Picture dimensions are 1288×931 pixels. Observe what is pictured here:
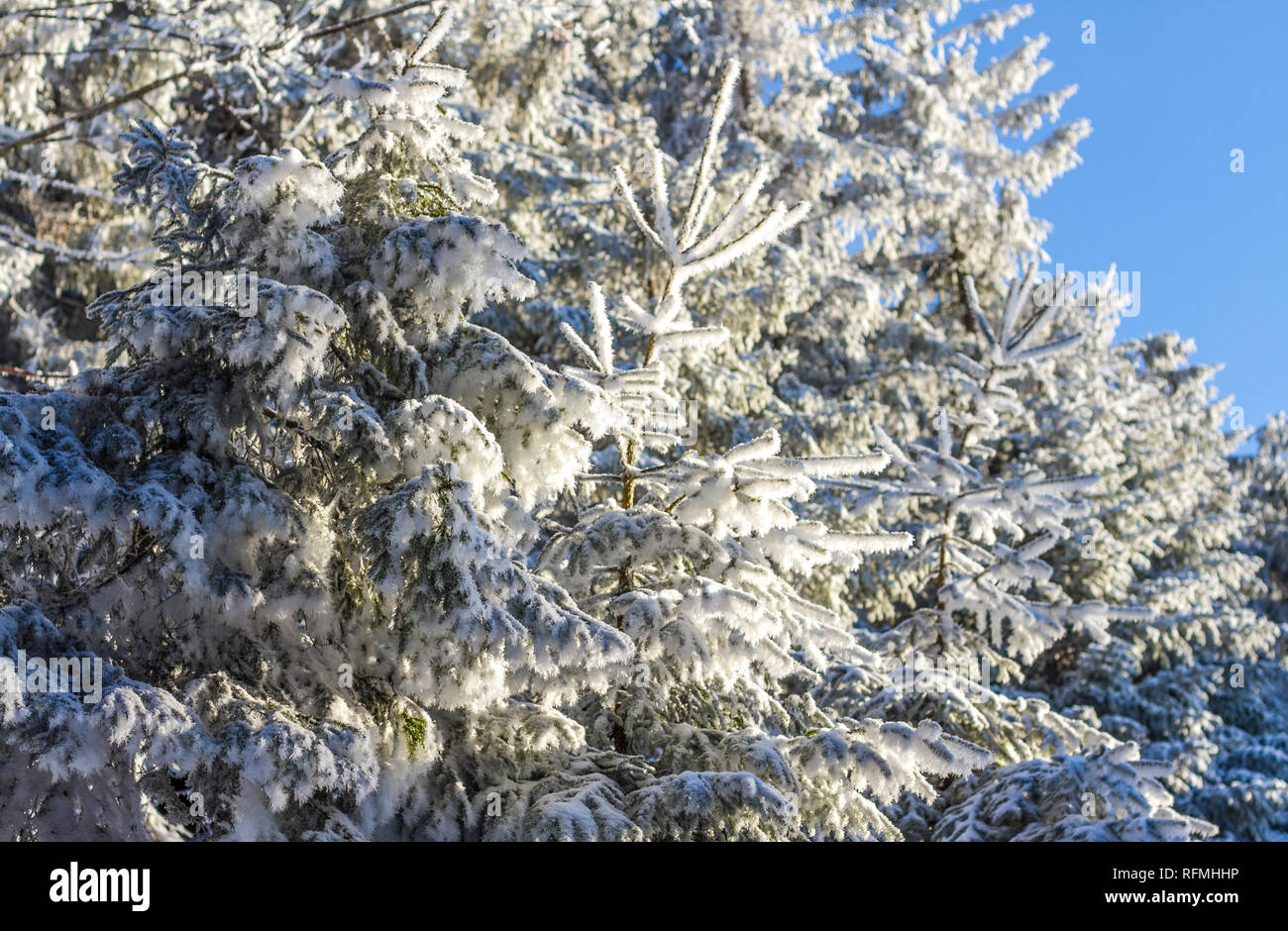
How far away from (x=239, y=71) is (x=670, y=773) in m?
9.24

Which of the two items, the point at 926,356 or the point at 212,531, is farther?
the point at 926,356

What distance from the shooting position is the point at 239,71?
437 inches

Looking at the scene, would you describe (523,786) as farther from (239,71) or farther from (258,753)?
(239,71)

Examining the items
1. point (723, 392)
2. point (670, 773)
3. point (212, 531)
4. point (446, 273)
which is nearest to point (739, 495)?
point (670, 773)
